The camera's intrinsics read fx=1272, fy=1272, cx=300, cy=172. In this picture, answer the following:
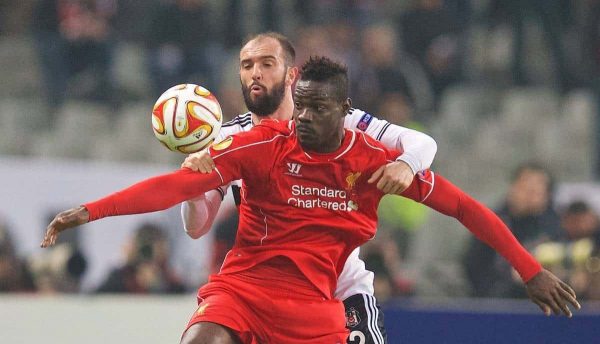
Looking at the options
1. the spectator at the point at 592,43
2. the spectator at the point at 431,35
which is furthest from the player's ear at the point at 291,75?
Answer: the spectator at the point at 431,35

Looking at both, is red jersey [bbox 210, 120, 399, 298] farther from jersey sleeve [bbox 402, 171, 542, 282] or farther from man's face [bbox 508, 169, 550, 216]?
man's face [bbox 508, 169, 550, 216]

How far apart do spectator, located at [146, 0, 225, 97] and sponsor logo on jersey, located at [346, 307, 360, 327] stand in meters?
6.61

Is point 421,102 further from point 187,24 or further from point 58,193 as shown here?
point 58,193

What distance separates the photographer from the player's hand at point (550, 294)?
17.4 feet

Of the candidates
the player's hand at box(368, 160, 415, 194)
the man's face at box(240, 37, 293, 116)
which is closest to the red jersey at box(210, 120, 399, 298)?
the player's hand at box(368, 160, 415, 194)

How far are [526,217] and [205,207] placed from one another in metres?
3.53

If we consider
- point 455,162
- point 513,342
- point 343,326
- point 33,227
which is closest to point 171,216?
point 33,227

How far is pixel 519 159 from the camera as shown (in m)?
11.5

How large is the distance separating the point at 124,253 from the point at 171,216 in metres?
0.47

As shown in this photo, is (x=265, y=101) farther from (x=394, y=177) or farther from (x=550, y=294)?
(x=550, y=294)

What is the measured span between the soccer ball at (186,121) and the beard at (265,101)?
33 cm

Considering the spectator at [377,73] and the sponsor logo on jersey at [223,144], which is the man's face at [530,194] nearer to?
the spectator at [377,73]

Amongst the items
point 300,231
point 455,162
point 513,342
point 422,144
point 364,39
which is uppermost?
point 364,39

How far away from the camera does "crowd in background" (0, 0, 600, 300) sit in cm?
941
